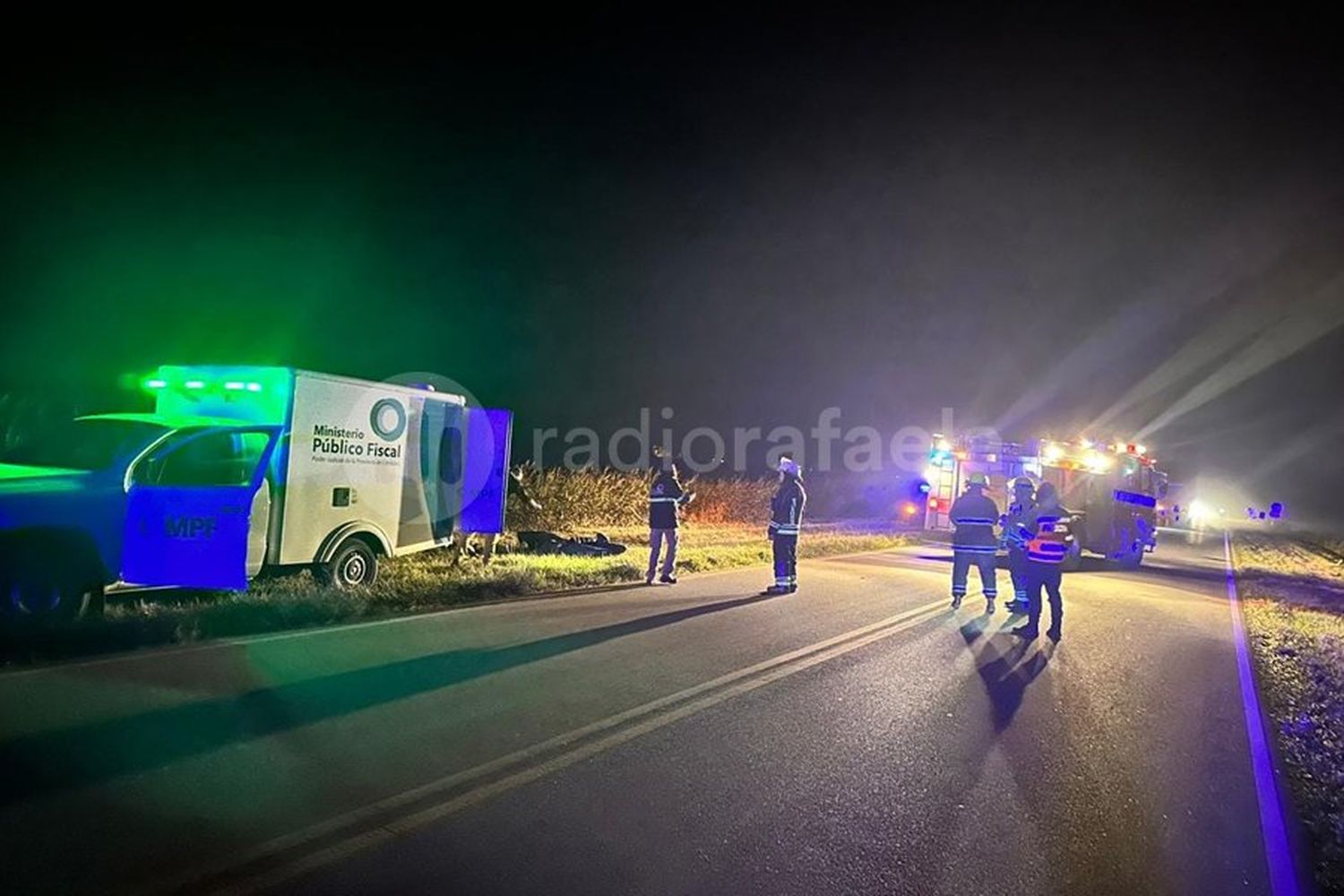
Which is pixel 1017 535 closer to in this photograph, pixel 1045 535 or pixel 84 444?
pixel 1045 535

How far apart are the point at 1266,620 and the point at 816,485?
72.9 ft

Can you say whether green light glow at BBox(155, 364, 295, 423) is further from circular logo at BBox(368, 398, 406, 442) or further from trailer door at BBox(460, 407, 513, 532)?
trailer door at BBox(460, 407, 513, 532)

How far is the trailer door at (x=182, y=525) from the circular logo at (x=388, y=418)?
2238mm

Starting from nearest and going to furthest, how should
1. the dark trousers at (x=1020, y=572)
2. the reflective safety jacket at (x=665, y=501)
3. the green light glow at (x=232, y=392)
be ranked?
the green light glow at (x=232, y=392) < the dark trousers at (x=1020, y=572) < the reflective safety jacket at (x=665, y=501)

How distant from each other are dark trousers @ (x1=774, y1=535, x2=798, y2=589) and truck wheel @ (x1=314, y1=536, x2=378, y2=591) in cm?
516

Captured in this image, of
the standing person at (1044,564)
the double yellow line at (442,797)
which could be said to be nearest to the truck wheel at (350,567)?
the double yellow line at (442,797)

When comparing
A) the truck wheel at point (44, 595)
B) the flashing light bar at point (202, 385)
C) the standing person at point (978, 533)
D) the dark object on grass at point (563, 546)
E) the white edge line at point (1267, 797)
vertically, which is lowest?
the white edge line at point (1267, 797)

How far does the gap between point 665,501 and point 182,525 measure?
6.38m

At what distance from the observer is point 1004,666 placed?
27.5 feet

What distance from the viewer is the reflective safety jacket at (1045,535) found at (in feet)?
32.3

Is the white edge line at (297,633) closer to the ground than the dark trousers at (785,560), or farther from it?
closer to the ground

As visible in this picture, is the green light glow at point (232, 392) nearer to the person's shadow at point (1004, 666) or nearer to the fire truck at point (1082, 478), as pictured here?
the person's shadow at point (1004, 666)

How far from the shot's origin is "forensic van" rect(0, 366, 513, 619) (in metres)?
7.05

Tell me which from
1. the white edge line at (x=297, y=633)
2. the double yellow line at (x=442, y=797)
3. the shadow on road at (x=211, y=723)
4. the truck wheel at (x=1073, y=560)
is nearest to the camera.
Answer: the double yellow line at (x=442, y=797)
